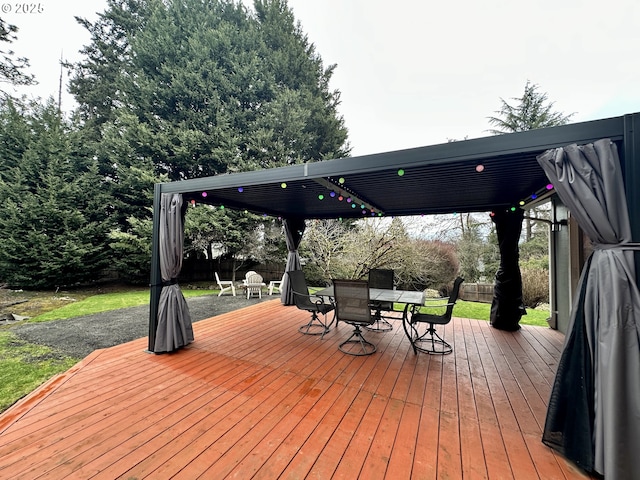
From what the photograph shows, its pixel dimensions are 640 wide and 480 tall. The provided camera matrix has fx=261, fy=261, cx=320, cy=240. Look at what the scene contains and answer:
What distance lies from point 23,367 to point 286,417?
11.0 feet

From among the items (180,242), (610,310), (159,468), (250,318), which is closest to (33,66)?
(180,242)

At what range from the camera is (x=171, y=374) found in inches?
110

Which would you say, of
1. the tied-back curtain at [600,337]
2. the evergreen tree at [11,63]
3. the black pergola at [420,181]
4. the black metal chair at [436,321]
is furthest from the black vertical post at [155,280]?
the evergreen tree at [11,63]

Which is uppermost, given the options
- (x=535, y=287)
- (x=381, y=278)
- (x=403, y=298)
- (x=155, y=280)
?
(x=155, y=280)

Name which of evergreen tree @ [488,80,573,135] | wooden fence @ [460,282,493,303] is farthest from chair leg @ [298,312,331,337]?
evergreen tree @ [488,80,573,135]

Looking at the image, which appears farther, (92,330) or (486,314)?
(486,314)

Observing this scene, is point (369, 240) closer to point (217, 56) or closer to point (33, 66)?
point (217, 56)

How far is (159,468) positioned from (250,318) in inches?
137

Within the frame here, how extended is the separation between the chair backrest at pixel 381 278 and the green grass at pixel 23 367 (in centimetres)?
447

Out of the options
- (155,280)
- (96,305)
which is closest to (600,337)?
(155,280)

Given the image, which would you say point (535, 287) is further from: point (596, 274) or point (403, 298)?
point (596, 274)

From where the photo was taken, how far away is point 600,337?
153 cm

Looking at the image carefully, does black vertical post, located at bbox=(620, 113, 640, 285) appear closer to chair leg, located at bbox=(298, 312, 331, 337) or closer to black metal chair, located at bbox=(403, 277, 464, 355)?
black metal chair, located at bbox=(403, 277, 464, 355)

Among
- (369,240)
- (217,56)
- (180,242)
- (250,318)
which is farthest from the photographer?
(217,56)
